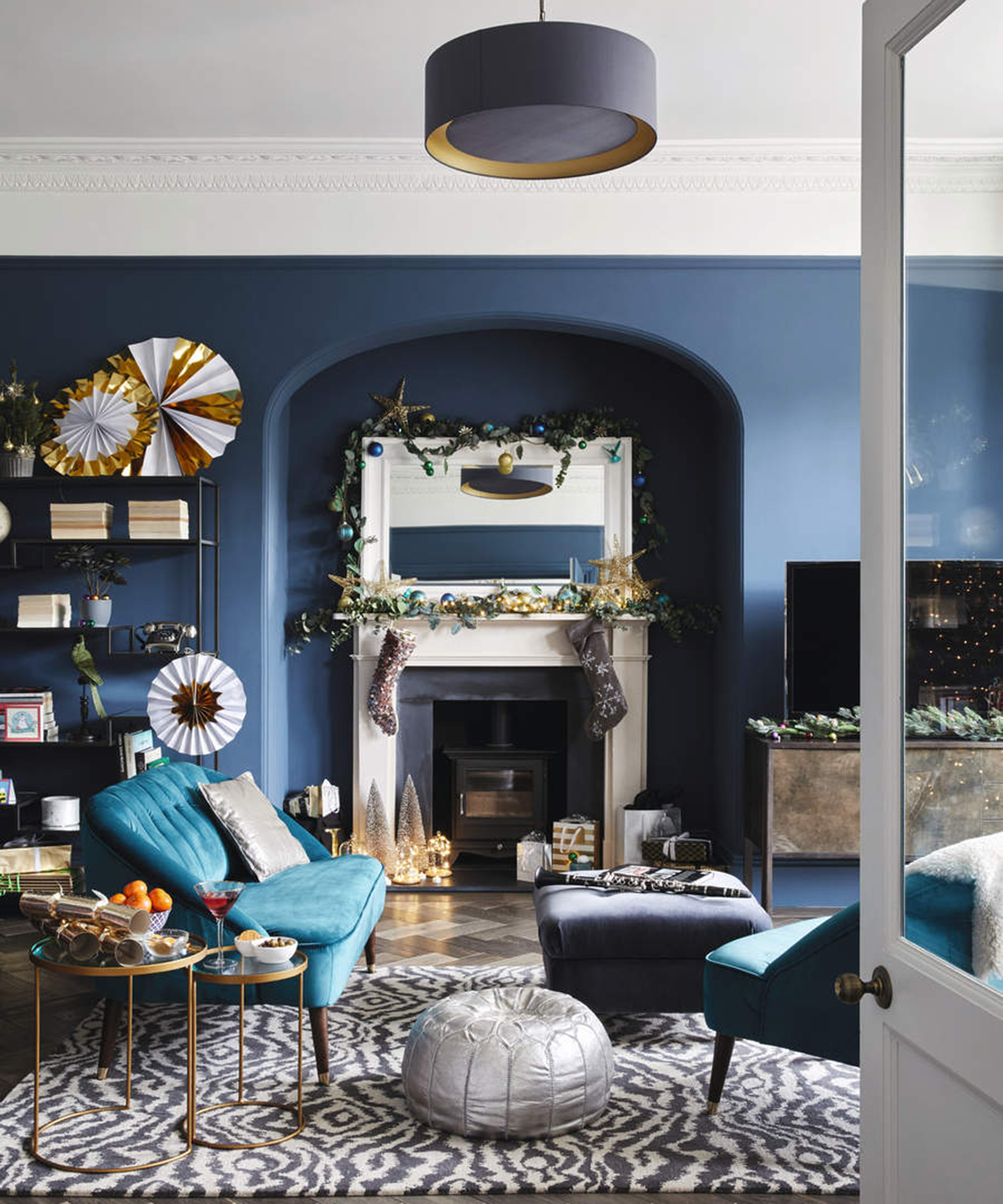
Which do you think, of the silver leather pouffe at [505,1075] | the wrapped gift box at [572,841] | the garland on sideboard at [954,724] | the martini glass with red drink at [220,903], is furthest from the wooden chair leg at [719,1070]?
the wrapped gift box at [572,841]

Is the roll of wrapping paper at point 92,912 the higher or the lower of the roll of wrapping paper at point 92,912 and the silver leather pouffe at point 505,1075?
the higher

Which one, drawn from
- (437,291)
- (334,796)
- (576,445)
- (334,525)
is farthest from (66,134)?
(334,796)

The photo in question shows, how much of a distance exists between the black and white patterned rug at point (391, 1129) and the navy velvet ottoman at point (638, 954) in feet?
0.53

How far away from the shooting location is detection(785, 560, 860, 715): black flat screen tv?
550 cm

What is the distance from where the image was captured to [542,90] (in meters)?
2.95

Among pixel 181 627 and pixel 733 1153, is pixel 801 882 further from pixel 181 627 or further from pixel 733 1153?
pixel 181 627

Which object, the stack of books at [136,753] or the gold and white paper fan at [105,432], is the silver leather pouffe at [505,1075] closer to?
the stack of books at [136,753]

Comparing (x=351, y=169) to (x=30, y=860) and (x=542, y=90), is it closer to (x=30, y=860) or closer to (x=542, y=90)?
(x=542, y=90)

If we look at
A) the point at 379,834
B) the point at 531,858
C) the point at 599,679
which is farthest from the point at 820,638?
the point at 379,834

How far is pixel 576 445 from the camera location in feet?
20.7

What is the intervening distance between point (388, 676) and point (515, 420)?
60.3 inches

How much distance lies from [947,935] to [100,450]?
15.6 ft

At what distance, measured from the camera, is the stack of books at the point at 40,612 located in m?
5.39

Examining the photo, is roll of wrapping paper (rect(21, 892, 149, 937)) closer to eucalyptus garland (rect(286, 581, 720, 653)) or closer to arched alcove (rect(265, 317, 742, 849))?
eucalyptus garland (rect(286, 581, 720, 653))
